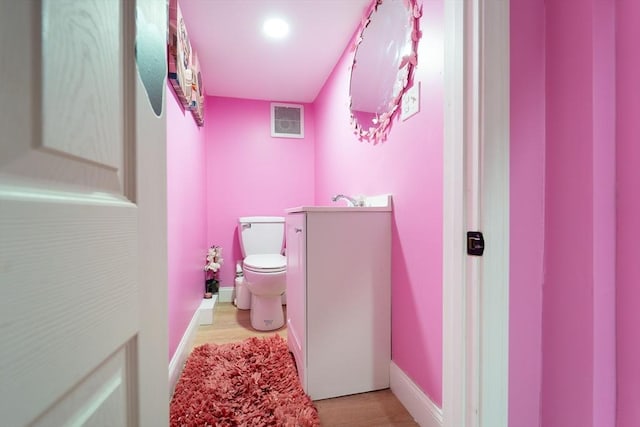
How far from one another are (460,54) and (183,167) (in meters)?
1.57

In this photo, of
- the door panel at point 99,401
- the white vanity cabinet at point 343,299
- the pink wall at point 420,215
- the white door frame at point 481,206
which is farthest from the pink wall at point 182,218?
the white door frame at point 481,206

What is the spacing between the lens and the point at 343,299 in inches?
49.5

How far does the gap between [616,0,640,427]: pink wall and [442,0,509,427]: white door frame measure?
22 cm

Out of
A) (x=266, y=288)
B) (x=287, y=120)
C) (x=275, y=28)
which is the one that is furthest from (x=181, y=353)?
(x=287, y=120)

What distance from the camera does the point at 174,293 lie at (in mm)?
1369

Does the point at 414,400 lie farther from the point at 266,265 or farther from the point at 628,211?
the point at 266,265

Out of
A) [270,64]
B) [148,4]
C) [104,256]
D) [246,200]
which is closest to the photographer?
[104,256]

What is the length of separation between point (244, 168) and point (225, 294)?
50.8 inches

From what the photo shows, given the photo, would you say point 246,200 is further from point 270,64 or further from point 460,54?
point 460,54

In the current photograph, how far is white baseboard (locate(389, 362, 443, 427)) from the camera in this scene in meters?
0.99

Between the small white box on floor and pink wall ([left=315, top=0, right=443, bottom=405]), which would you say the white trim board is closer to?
the small white box on floor

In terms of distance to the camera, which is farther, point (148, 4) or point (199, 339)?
point (199, 339)

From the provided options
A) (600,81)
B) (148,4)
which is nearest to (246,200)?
(148,4)

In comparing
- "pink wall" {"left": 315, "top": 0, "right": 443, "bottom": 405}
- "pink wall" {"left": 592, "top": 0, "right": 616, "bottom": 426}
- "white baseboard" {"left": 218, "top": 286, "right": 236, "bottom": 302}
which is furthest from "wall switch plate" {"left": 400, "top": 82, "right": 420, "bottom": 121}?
"white baseboard" {"left": 218, "top": 286, "right": 236, "bottom": 302}
